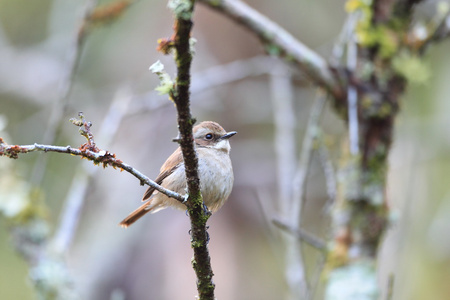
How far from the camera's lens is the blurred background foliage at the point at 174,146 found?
26.2ft

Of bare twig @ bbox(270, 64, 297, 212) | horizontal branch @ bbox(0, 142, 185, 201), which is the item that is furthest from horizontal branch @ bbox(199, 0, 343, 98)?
horizontal branch @ bbox(0, 142, 185, 201)

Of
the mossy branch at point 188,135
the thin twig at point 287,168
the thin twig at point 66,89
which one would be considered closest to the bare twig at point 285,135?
the thin twig at point 287,168

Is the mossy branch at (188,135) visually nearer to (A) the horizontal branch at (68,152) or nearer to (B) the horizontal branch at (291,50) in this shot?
(A) the horizontal branch at (68,152)

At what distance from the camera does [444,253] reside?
6449 mm

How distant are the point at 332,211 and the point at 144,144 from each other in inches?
179

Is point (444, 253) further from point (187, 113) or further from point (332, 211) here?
point (187, 113)

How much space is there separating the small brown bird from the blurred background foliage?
7.13 feet

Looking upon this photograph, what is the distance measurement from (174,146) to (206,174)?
16.0ft

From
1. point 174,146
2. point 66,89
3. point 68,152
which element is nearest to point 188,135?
point 68,152

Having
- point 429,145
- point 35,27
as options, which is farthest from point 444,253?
point 35,27

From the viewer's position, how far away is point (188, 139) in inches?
89.7

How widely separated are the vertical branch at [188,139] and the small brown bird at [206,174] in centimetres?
107

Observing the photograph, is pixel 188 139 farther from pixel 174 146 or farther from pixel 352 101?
pixel 174 146

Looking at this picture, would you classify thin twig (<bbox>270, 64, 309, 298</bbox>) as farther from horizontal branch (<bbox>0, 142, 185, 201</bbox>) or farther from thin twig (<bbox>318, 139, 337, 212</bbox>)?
horizontal branch (<bbox>0, 142, 185, 201</bbox>)
